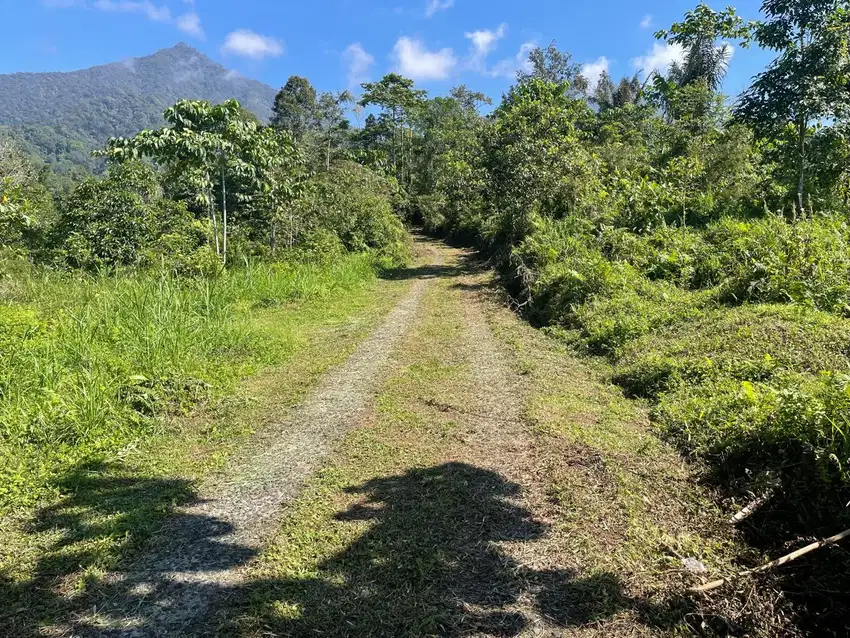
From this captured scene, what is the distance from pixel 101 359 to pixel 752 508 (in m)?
6.07

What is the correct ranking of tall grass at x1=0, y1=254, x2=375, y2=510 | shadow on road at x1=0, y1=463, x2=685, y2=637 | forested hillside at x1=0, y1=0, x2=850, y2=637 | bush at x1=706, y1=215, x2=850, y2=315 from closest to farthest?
1. shadow on road at x1=0, y1=463, x2=685, y2=637
2. forested hillside at x1=0, y1=0, x2=850, y2=637
3. tall grass at x1=0, y1=254, x2=375, y2=510
4. bush at x1=706, y1=215, x2=850, y2=315

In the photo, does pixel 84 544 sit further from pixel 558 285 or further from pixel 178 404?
pixel 558 285

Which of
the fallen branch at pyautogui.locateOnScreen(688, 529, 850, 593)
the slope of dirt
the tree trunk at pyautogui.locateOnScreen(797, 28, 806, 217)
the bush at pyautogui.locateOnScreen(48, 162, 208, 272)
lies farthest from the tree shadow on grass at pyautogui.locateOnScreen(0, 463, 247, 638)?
the tree trunk at pyautogui.locateOnScreen(797, 28, 806, 217)

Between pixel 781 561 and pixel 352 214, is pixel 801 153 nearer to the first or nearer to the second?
pixel 781 561

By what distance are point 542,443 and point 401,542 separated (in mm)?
1758

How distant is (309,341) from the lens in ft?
27.2

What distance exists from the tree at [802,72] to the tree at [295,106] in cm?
3786

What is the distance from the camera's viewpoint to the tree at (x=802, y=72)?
9.36m

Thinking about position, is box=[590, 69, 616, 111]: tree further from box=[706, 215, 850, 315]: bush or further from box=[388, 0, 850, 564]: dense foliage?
box=[706, 215, 850, 315]: bush

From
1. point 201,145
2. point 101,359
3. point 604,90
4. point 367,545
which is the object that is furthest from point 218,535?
point 604,90

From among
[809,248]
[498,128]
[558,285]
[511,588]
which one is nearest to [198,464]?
[511,588]

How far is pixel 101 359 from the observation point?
18.5 ft

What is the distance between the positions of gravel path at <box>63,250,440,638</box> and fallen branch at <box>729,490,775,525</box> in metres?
2.95

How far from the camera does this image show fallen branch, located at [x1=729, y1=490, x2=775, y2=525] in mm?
3271
